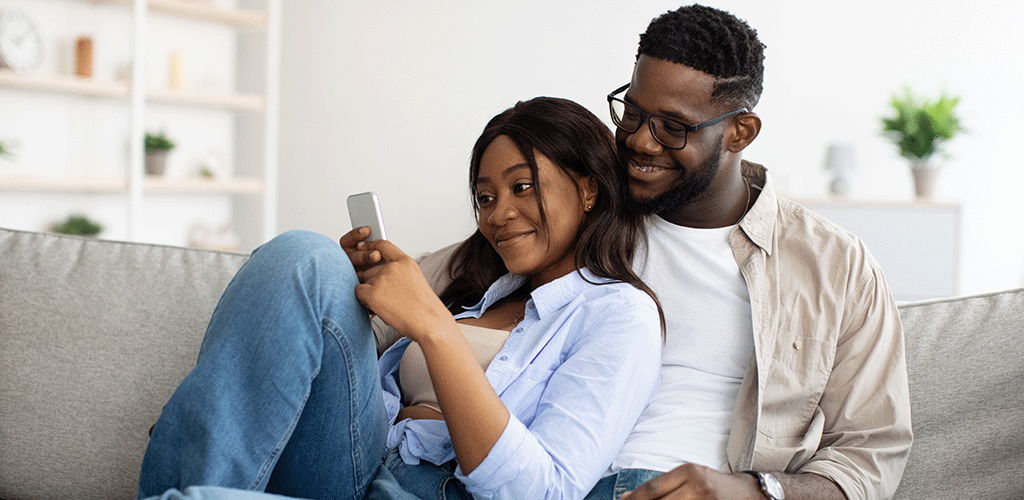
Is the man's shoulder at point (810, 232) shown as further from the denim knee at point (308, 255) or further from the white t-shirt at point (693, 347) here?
the denim knee at point (308, 255)

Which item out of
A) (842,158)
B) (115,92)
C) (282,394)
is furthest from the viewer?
(842,158)

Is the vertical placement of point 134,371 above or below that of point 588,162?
below

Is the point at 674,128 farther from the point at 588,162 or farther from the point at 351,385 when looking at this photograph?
the point at 351,385

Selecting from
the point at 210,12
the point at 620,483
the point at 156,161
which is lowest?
the point at 620,483

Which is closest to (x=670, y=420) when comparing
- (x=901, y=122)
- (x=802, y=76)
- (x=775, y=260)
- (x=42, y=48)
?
(x=775, y=260)

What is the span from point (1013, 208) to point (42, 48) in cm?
560

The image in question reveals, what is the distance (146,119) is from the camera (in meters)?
4.46

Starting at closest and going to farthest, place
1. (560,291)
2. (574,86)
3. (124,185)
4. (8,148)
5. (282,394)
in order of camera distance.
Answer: (282,394)
(560,291)
(8,148)
(124,185)
(574,86)

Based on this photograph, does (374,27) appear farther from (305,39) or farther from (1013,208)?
(1013,208)

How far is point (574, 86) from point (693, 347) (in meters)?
3.70

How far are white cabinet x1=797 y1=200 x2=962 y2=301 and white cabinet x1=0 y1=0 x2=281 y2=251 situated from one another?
3417mm

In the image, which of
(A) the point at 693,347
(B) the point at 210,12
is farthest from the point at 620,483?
(B) the point at 210,12

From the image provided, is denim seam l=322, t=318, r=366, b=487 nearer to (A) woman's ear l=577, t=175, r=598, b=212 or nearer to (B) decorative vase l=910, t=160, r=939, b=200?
(A) woman's ear l=577, t=175, r=598, b=212

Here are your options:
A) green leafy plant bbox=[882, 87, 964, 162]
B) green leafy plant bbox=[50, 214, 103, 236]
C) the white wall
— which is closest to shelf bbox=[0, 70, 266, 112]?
green leafy plant bbox=[50, 214, 103, 236]
